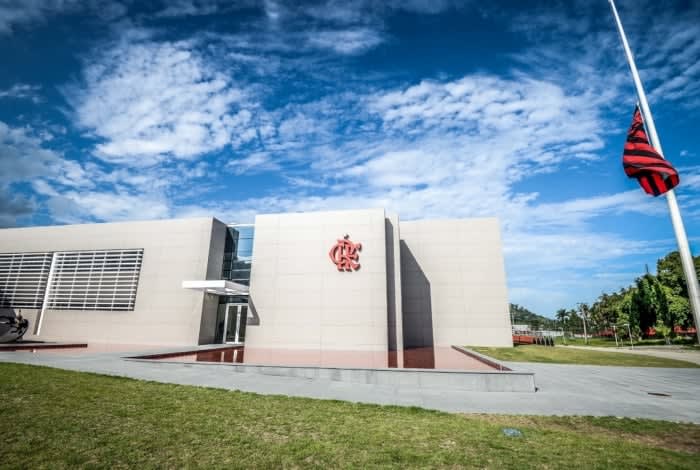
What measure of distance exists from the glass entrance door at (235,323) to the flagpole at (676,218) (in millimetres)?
21352

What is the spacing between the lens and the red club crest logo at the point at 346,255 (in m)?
19.1

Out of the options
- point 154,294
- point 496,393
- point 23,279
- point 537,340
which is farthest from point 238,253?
point 537,340

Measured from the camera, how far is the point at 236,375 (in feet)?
33.6

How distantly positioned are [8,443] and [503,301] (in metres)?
23.8

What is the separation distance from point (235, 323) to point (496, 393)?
18099 mm

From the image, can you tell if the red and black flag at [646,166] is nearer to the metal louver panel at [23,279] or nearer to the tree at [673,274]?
the metal louver panel at [23,279]

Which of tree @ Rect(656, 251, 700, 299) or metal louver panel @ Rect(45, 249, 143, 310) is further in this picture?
tree @ Rect(656, 251, 700, 299)

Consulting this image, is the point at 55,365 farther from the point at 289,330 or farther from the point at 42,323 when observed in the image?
the point at 42,323

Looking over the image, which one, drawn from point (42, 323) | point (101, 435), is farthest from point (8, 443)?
point (42, 323)

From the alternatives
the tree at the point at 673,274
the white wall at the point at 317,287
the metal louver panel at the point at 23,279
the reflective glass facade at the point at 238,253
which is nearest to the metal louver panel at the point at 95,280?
the metal louver panel at the point at 23,279

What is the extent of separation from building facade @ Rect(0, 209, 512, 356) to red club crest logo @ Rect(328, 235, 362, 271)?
61mm

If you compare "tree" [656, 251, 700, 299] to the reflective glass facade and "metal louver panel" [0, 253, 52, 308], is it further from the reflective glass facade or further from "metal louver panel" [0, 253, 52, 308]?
"metal louver panel" [0, 253, 52, 308]

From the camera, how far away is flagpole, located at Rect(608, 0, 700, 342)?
5.09 m

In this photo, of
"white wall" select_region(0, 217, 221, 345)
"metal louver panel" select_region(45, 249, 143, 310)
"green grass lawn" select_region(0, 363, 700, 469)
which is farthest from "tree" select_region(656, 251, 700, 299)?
"metal louver panel" select_region(45, 249, 143, 310)
